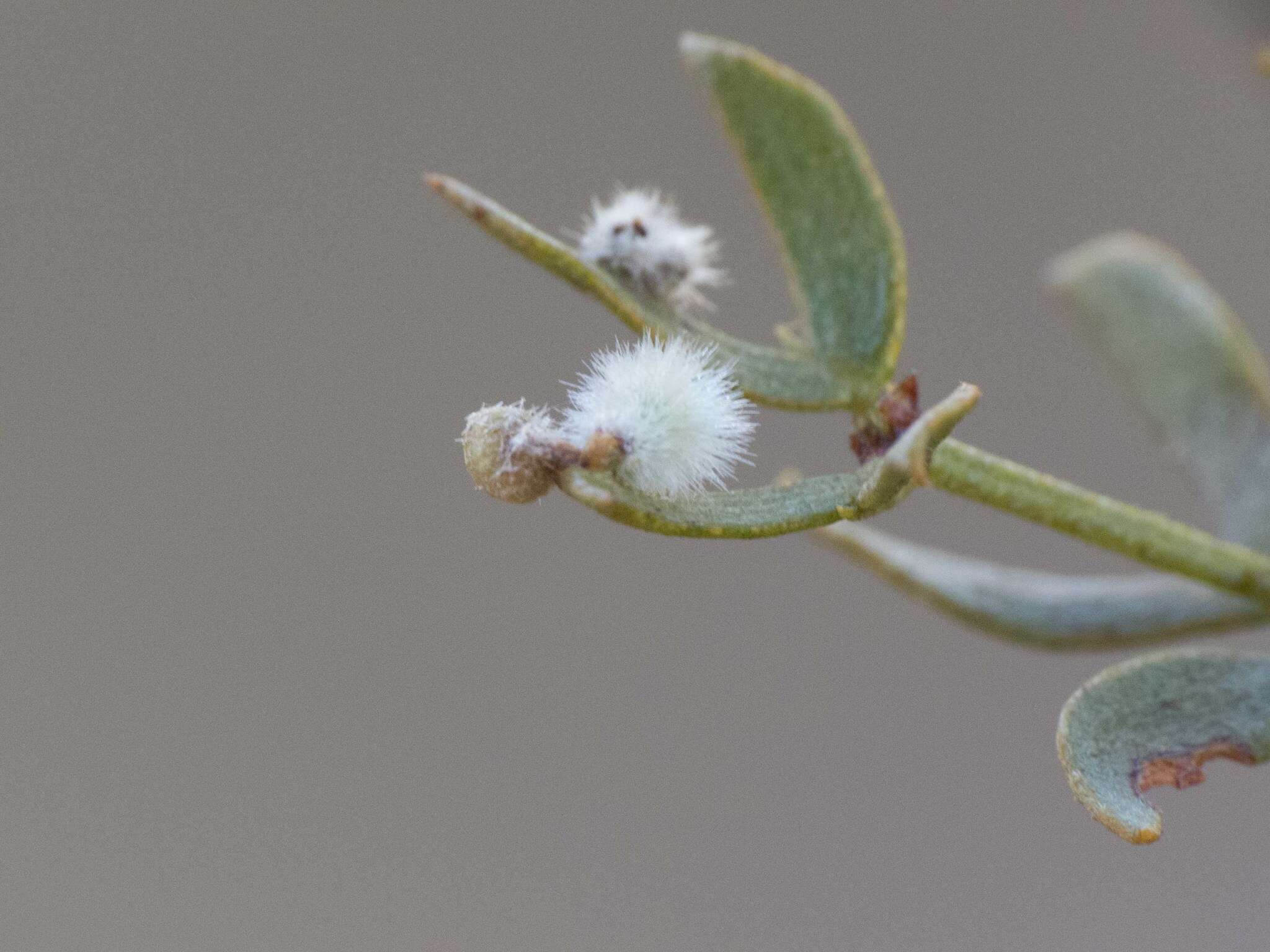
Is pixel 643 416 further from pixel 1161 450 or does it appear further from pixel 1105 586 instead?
pixel 1161 450

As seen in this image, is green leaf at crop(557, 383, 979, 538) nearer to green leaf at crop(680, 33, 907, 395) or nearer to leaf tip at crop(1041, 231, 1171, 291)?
green leaf at crop(680, 33, 907, 395)

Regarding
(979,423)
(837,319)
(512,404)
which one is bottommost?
(512,404)

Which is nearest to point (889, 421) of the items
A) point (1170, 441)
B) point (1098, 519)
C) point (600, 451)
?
point (1098, 519)

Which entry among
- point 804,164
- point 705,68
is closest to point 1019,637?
point 804,164

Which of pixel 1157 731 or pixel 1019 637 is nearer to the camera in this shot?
pixel 1157 731

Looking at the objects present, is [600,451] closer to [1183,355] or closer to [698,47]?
Answer: [698,47]

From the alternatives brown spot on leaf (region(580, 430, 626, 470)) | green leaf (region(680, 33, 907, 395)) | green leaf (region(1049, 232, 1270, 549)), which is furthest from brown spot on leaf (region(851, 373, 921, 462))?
green leaf (region(1049, 232, 1270, 549))

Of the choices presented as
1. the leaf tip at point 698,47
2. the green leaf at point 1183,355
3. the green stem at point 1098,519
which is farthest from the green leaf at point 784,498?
the green leaf at point 1183,355
